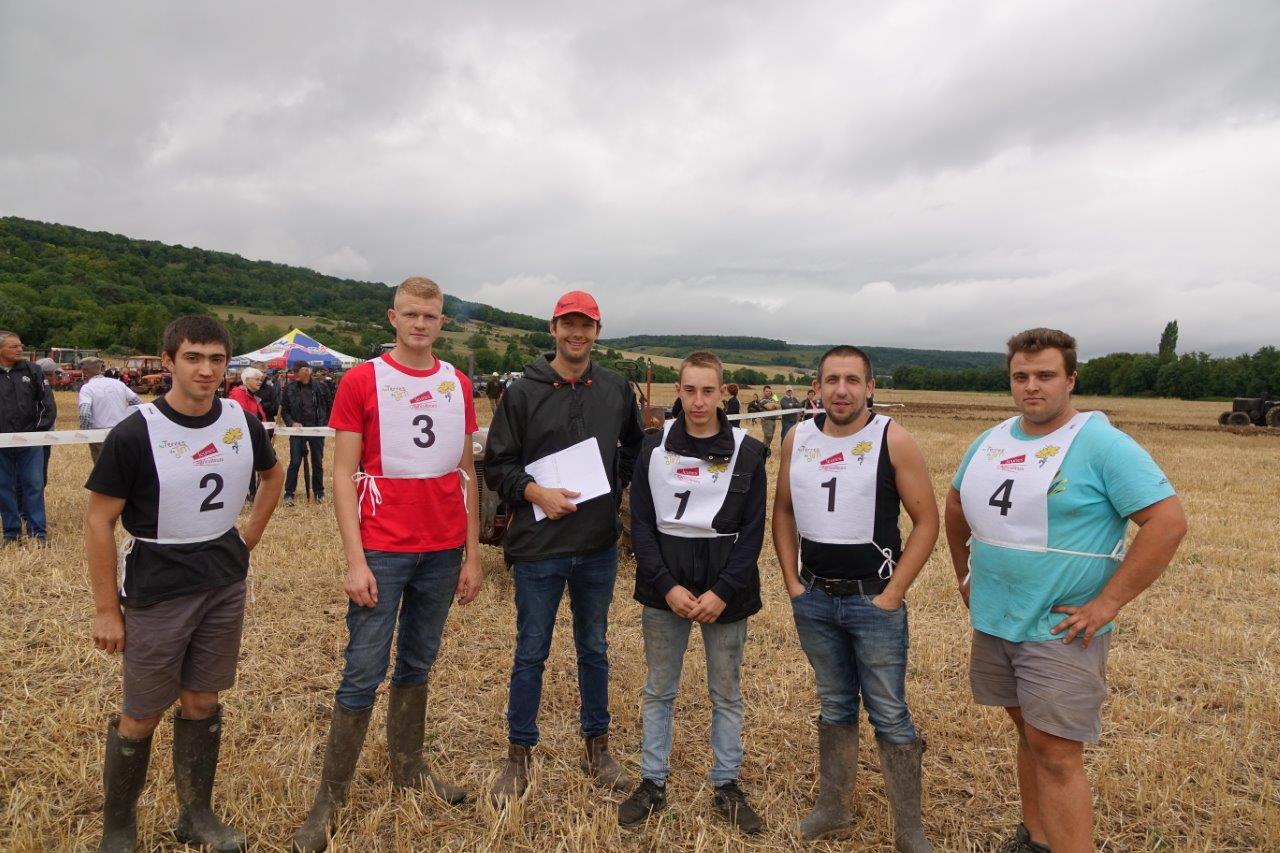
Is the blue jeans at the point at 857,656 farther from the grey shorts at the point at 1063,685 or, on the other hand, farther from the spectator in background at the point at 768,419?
the spectator in background at the point at 768,419

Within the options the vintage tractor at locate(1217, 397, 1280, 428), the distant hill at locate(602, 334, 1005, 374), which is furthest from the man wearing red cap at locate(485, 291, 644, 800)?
the distant hill at locate(602, 334, 1005, 374)

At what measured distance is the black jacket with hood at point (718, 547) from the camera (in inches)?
123

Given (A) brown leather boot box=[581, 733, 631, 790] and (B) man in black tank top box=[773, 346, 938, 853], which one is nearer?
(B) man in black tank top box=[773, 346, 938, 853]

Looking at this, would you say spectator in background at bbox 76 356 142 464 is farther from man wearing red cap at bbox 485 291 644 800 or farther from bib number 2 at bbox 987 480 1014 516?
bib number 2 at bbox 987 480 1014 516

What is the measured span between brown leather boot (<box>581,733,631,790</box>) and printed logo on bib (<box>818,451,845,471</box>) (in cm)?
170

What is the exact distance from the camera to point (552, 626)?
3.32 meters

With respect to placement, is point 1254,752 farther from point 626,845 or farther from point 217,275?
point 217,275

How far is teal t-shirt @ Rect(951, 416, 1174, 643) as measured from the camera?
245 cm

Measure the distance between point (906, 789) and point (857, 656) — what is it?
580 mm

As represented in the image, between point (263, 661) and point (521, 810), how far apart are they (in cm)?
251

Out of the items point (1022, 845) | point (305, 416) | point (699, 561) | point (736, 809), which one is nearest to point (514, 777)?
point (736, 809)

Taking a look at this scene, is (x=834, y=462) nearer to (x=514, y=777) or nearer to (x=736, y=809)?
(x=736, y=809)

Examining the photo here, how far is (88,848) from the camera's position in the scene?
2.87 m

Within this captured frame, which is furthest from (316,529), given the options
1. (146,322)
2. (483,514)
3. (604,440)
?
(146,322)
